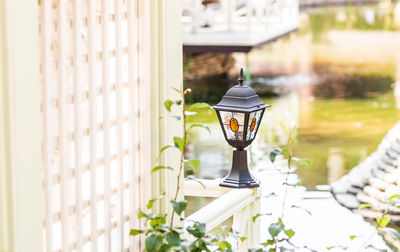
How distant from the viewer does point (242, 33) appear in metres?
13.0

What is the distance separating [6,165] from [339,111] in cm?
1282

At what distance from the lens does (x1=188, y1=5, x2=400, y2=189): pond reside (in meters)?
11.4

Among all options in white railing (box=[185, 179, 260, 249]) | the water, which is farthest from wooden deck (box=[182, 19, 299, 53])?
white railing (box=[185, 179, 260, 249])

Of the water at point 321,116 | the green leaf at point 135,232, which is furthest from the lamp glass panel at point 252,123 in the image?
the green leaf at point 135,232

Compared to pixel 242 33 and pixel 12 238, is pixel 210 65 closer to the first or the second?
pixel 242 33

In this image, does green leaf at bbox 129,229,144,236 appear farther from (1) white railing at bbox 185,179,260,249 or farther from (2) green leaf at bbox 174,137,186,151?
(1) white railing at bbox 185,179,260,249

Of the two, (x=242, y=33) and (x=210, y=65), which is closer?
(x=242, y=33)

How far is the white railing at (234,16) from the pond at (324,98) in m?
1.32

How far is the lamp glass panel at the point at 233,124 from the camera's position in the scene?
4026 mm

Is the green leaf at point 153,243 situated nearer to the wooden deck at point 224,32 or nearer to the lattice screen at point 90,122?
the lattice screen at point 90,122

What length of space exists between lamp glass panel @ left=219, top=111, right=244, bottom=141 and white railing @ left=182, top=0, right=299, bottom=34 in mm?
8963

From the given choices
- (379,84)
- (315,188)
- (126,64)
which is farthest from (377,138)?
(126,64)

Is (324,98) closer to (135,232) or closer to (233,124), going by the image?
(233,124)

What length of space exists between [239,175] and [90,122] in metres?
1.43
